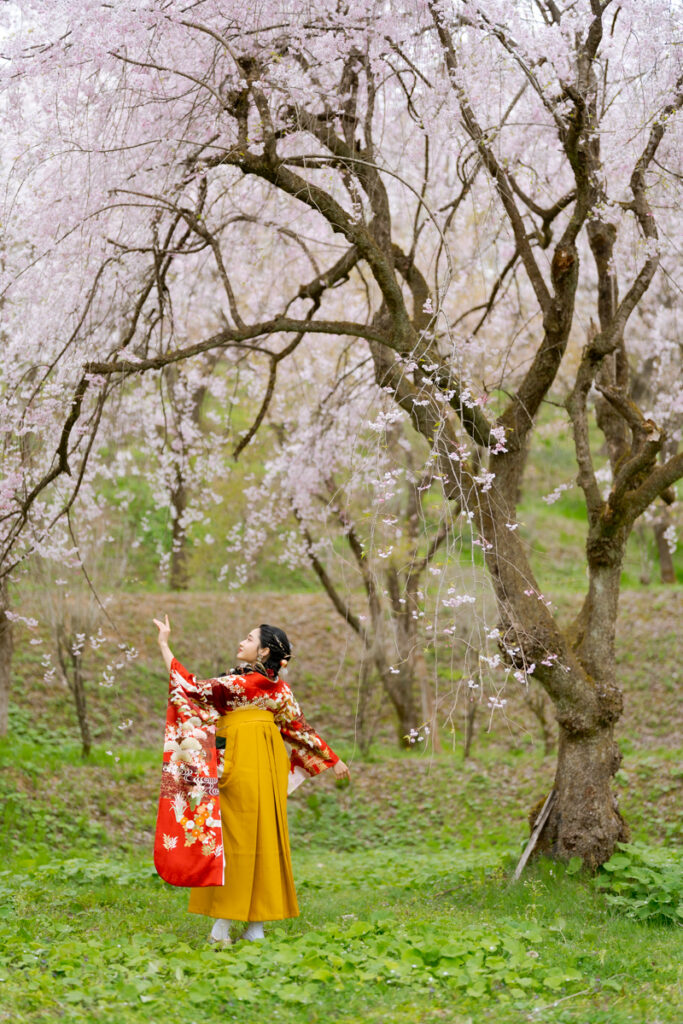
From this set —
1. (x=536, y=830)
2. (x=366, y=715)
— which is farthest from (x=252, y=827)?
(x=366, y=715)

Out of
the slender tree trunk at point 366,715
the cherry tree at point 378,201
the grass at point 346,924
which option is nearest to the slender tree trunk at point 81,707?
the grass at point 346,924

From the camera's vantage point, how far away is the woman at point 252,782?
460 centimetres

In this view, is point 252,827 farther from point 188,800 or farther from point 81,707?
point 81,707

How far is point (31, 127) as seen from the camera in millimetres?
6070

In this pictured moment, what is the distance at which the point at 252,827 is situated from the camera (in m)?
4.67

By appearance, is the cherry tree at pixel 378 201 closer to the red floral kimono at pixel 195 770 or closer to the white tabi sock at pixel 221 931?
the red floral kimono at pixel 195 770

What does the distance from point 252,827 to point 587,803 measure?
2.10 meters

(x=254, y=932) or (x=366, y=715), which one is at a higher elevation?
(x=366, y=715)

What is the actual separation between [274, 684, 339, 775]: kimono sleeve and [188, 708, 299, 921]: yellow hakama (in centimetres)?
11

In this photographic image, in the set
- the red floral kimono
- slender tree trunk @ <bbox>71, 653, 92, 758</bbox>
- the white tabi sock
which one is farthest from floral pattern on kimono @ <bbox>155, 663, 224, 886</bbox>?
slender tree trunk @ <bbox>71, 653, 92, 758</bbox>

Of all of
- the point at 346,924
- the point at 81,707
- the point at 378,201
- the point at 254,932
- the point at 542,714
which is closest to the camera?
the point at 254,932

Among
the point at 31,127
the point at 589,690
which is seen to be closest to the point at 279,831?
the point at 589,690

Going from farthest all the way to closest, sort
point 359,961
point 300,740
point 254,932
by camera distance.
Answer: point 300,740
point 254,932
point 359,961

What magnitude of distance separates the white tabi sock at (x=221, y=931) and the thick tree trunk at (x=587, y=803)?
2108 mm
